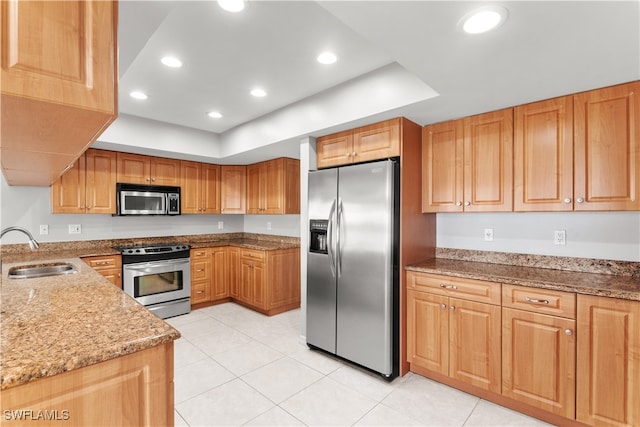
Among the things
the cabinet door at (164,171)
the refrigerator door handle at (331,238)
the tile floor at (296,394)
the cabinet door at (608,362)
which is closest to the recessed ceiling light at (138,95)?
the cabinet door at (164,171)

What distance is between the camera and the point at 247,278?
4340 mm

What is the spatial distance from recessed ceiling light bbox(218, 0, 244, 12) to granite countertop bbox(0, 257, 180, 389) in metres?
1.56

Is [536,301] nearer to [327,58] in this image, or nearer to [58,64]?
[327,58]

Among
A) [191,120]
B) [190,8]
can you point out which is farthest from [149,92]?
[190,8]

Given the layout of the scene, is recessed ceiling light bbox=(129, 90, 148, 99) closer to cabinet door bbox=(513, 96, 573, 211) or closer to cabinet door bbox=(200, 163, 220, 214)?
cabinet door bbox=(200, 163, 220, 214)

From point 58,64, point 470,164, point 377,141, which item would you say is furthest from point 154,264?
point 470,164

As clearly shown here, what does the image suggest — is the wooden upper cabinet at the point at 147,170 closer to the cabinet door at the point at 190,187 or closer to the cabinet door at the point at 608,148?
the cabinet door at the point at 190,187

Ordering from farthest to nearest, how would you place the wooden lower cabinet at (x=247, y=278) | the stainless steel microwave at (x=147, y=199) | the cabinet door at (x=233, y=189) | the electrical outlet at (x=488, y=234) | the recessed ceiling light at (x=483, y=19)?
the cabinet door at (x=233, y=189) → the wooden lower cabinet at (x=247, y=278) → the stainless steel microwave at (x=147, y=199) → the electrical outlet at (x=488, y=234) → the recessed ceiling light at (x=483, y=19)

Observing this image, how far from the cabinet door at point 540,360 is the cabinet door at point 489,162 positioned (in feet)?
2.81

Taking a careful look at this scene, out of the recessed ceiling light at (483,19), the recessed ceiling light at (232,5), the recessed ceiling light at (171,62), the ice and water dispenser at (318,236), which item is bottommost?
the ice and water dispenser at (318,236)

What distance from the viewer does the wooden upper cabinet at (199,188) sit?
4457 millimetres

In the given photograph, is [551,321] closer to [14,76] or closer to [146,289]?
[14,76]

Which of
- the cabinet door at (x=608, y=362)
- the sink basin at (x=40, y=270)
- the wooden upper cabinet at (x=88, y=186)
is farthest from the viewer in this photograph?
the wooden upper cabinet at (x=88, y=186)

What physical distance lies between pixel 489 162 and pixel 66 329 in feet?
9.12
